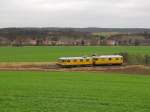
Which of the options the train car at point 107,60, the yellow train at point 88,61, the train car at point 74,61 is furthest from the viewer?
the train car at point 107,60

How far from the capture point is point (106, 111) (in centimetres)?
1945

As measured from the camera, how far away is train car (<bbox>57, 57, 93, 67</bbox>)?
212ft

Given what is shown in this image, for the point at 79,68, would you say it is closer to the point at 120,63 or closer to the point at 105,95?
the point at 120,63

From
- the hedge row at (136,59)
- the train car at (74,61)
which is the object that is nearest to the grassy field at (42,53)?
the hedge row at (136,59)

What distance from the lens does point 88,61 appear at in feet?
216

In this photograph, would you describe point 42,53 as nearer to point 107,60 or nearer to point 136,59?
point 136,59

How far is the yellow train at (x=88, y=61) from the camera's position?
64.6 m

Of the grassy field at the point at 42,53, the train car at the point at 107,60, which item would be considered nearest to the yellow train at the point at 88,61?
the train car at the point at 107,60

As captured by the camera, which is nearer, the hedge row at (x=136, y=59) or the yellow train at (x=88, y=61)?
the yellow train at (x=88, y=61)

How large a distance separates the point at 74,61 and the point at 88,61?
2269mm

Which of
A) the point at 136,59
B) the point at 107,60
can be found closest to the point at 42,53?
the point at 136,59

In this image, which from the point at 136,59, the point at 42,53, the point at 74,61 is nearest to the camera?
the point at 74,61

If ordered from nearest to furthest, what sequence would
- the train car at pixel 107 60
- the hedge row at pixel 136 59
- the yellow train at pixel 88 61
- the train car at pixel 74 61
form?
the train car at pixel 74 61 → the yellow train at pixel 88 61 → the train car at pixel 107 60 → the hedge row at pixel 136 59

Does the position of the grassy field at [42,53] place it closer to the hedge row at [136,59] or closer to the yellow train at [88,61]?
the hedge row at [136,59]
